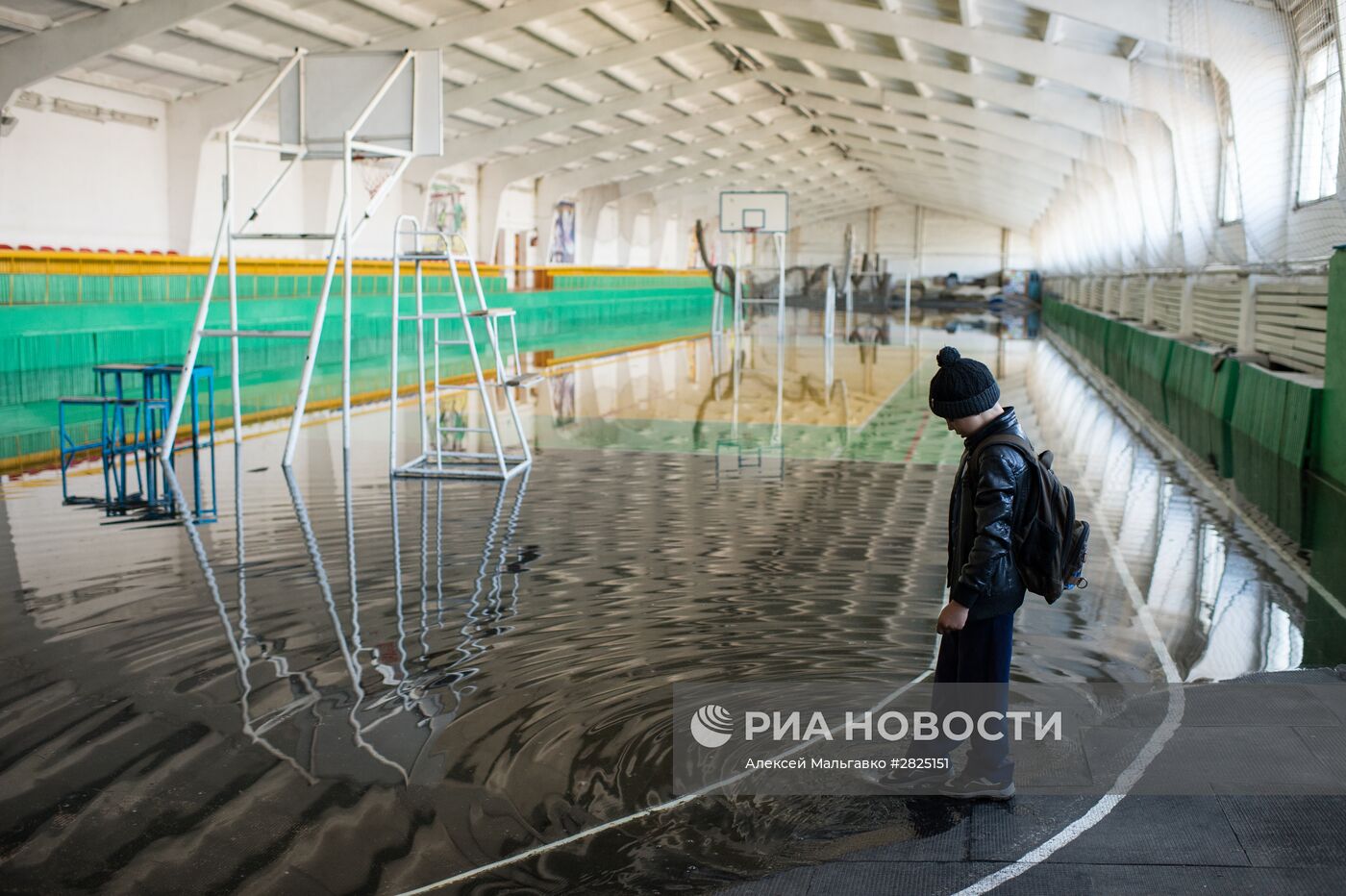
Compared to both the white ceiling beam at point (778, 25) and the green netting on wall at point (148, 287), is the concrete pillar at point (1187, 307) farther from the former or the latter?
the green netting on wall at point (148, 287)

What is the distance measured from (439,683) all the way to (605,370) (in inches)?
587

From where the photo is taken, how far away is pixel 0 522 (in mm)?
7059

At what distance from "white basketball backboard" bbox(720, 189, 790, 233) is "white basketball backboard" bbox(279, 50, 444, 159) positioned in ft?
65.1

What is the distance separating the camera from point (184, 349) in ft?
59.5

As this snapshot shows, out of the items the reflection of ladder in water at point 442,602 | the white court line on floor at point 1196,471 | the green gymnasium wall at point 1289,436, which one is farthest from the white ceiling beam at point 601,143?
the reflection of ladder in water at point 442,602

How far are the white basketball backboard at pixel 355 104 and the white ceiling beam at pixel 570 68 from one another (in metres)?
21.2

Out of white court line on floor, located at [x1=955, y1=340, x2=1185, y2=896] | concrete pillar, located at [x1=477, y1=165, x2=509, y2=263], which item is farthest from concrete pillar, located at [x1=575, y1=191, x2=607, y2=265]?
white court line on floor, located at [x1=955, y1=340, x2=1185, y2=896]

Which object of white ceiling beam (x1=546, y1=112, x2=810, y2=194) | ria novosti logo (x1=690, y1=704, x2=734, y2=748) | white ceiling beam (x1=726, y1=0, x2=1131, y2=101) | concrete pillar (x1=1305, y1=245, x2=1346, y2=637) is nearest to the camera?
ria novosti logo (x1=690, y1=704, x2=734, y2=748)

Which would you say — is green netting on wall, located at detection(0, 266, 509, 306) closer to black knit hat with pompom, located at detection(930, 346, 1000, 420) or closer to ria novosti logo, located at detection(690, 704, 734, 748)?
ria novosti logo, located at detection(690, 704, 734, 748)

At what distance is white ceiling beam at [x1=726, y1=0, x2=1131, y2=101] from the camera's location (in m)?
21.3

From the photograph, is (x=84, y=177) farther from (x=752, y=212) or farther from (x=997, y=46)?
(x=997, y=46)

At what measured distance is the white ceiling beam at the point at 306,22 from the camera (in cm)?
2239

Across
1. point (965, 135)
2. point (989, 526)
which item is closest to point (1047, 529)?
point (989, 526)

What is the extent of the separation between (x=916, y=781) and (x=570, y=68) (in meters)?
28.5
